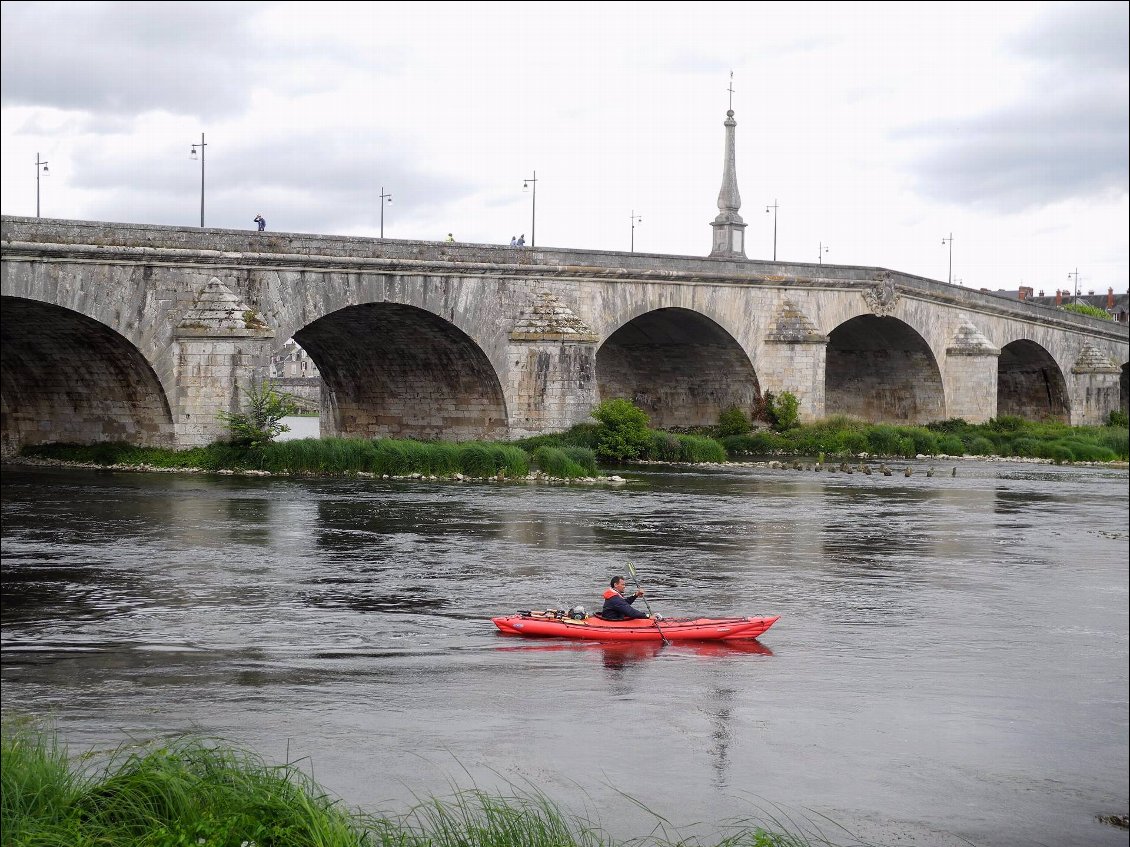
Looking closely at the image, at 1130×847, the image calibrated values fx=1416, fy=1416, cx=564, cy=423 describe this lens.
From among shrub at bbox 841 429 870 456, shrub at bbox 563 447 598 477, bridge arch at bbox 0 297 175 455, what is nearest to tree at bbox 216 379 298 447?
bridge arch at bbox 0 297 175 455

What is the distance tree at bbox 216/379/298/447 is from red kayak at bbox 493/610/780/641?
16029 mm

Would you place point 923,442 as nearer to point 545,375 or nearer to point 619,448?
point 619,448

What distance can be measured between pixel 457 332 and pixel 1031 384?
31.0 m

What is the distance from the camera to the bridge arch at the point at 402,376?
34.2 metres

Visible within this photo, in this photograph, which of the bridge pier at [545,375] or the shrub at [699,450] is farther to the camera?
the shrub at [699,450]

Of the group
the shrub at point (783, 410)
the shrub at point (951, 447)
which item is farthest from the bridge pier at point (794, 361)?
the shrub at point (951, 447)

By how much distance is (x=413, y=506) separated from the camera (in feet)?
80.8

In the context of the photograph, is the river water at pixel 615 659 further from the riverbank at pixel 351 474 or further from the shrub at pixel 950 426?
the shrub at pixel 950 426

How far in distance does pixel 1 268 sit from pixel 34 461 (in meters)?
7.64

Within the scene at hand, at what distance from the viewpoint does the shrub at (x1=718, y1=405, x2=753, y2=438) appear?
41.2 metres

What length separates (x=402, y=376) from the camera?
121ft

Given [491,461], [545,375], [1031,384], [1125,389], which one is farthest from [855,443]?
[1125,389]

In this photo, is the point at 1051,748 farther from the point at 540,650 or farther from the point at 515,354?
the point at 515,354

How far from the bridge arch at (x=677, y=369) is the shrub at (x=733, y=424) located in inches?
34.2
